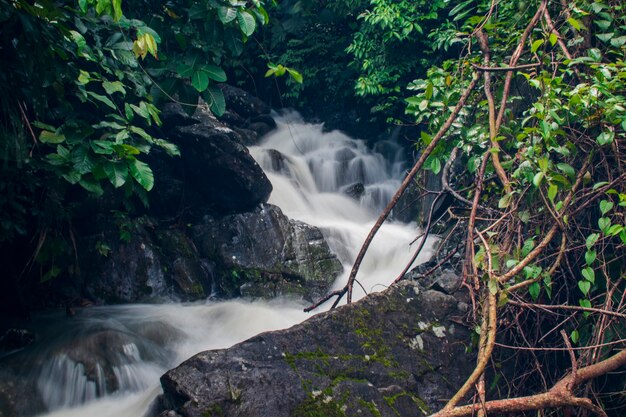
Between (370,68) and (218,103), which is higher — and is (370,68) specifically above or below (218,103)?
above

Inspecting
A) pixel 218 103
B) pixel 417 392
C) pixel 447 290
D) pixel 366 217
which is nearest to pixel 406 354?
pixel 417 392

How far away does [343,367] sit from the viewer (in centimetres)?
279

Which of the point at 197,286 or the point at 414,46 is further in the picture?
the point at 414,46

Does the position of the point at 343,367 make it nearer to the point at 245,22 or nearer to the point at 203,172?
the point at 245,22

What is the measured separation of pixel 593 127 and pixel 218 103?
93.6 inches

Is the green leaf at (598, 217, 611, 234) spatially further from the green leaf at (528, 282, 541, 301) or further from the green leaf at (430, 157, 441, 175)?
the green leaf at (430, 157, 441, 175)

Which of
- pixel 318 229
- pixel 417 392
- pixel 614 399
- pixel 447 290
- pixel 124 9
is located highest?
pixel 124 9

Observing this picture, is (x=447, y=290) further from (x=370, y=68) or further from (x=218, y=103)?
(x=370, y=68)

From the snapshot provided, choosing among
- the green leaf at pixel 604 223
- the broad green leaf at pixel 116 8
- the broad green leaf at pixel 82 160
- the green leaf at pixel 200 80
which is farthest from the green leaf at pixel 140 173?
the green leaf at pixel 604 223

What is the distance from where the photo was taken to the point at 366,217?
8.38 m

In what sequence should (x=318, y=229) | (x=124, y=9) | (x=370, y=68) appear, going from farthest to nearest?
(x=370, y=68) < (x=318, y=229) < (x=124, y=9)

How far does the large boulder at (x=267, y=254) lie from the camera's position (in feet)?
20.5

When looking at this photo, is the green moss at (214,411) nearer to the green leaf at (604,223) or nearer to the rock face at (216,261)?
the green leaf at (604,223)

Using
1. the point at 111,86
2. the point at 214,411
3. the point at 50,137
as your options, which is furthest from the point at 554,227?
the point at 50,137
